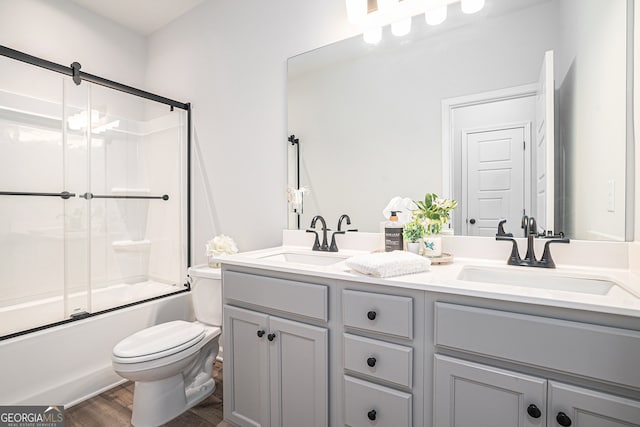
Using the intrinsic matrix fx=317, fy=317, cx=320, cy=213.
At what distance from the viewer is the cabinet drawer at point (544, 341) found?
769mm

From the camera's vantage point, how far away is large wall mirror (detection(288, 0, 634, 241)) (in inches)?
47.0

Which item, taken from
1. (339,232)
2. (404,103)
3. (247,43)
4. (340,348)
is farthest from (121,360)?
(247,43)

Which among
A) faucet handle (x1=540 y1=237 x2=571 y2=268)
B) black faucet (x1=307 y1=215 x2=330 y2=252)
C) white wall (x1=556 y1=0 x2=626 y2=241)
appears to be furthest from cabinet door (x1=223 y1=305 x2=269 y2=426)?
white wall (x1=556 y1=0 x2=626 y2=241)

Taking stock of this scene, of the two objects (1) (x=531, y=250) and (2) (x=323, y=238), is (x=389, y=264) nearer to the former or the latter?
(1) (x=531, y=250)

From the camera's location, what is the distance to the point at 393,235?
4.94 feet

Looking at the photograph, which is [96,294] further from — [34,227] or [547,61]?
[547,61]

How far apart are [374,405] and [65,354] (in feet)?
5.90

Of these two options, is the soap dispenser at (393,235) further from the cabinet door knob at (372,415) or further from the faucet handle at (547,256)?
the cabinet door knob at (372,415)

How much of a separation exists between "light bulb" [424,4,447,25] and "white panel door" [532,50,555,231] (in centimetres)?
49

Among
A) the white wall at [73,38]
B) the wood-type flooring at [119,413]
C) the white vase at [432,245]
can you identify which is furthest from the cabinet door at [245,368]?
the white wall at [73,38]

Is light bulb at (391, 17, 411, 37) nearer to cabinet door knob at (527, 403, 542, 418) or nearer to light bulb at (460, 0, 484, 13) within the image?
light bulb at (460, 0, 484, 13)

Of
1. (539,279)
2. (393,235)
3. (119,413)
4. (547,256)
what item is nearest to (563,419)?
(539,279)

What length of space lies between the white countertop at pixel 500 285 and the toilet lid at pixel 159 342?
511 mm

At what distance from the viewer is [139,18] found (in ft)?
8.64
